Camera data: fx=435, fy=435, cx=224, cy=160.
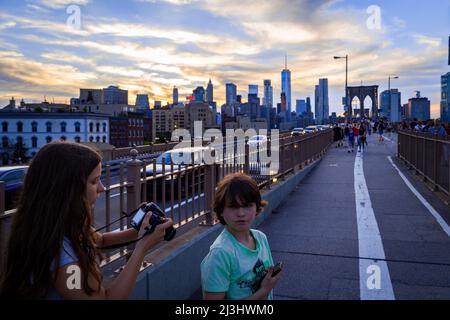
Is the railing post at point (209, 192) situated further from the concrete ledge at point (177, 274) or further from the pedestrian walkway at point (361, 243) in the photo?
the pedestrian walkway at point (361, 243)

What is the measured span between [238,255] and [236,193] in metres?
0.37

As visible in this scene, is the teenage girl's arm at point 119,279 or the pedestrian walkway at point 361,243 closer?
the teenage girl's arm at point 119,279

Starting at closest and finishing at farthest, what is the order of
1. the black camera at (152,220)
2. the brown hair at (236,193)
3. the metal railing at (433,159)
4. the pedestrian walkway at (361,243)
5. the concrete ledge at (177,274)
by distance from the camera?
the black camera at (152,220) → the brown hair at (236,193) → the concrete ledge at (177,274) → the pedestrian walkway at (361,243) → the metal railing at (433,159)

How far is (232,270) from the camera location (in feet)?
8.32

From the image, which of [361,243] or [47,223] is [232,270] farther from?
[361,243]

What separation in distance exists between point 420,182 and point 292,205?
203 inches

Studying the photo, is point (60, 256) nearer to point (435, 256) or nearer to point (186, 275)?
point (186, 275)

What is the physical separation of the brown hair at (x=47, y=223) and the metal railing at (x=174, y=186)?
882 mm

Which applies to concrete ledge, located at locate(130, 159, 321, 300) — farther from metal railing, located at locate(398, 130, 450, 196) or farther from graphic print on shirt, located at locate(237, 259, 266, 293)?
metal railing, located at locate(398, 130, 450, 196)

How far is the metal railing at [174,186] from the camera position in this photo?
4066 millimetres

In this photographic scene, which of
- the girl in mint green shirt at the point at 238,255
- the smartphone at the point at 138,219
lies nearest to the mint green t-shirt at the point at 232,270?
the girl in mint green shirt at the point at 238,255
